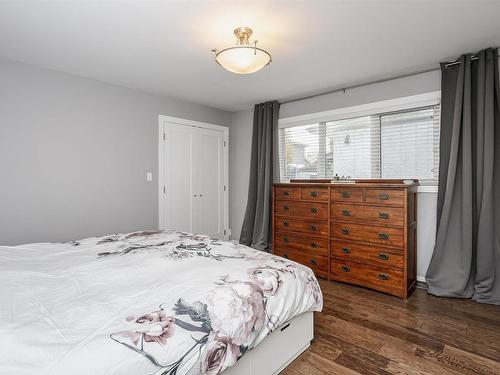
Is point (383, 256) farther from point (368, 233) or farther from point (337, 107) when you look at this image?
point (337, 107)

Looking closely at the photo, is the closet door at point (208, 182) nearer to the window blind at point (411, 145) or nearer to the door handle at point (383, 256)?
the window blind at point (411, 145)

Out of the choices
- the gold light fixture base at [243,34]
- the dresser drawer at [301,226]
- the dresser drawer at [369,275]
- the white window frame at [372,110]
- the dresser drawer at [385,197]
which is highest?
the gold light fixture base at [243,34]

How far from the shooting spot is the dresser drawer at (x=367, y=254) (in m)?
2.87

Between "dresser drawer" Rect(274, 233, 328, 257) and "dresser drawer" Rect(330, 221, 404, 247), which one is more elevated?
"dresser drawer" Rect(330, 221, 404, 247)

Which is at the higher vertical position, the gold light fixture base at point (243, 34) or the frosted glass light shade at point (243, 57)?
the gold light fixture base at point (243, 34)

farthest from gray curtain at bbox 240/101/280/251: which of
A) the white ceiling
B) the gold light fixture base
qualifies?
the gold light fixture base

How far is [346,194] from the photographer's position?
10.5 ft

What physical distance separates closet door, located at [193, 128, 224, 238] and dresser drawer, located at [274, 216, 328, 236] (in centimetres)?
137

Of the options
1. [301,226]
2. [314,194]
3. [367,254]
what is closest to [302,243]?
[301,226]

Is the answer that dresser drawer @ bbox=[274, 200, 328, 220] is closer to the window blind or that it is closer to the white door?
the window blind

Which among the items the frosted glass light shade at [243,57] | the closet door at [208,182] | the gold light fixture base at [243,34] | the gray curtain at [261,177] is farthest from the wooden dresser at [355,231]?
the gold light fixture base at [243,34]

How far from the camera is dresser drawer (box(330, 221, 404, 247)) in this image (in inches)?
113

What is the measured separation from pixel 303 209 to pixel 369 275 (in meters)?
1.04

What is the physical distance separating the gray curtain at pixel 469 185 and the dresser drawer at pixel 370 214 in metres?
0.48
